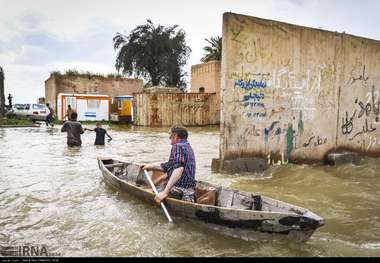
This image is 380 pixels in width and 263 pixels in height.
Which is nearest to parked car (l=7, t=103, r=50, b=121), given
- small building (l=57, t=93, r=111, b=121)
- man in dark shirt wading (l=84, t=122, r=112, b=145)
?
small building (l=57, t=93, r=111, b=121)

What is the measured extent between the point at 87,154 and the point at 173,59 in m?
31.0

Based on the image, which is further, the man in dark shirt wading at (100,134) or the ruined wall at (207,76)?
the ruined wall at (207,76)

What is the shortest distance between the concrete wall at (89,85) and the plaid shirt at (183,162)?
102ft

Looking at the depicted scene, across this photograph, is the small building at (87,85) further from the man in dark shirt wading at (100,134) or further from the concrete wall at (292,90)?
the concrete wall at (292,90)

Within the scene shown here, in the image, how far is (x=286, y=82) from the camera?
396 inches

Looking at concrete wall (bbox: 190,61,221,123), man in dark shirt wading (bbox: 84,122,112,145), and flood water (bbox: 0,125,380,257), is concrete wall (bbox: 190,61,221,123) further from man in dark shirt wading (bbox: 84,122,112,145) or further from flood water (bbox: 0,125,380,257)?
flood water (bbox: 0,125,380,257)

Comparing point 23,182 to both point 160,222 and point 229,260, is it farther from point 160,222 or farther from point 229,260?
point 229,260

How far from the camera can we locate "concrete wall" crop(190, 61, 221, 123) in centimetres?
2784

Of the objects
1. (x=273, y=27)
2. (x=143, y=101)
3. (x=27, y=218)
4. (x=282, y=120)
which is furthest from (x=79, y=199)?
(x=143, y=101)

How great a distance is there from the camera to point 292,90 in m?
10.2

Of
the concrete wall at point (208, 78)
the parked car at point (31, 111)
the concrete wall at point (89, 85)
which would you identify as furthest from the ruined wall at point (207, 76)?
the parked car at point (31, 111)

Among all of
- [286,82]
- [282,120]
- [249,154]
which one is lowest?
[249,154]

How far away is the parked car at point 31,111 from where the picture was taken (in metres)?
30.4

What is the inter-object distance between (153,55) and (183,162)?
38625mm
